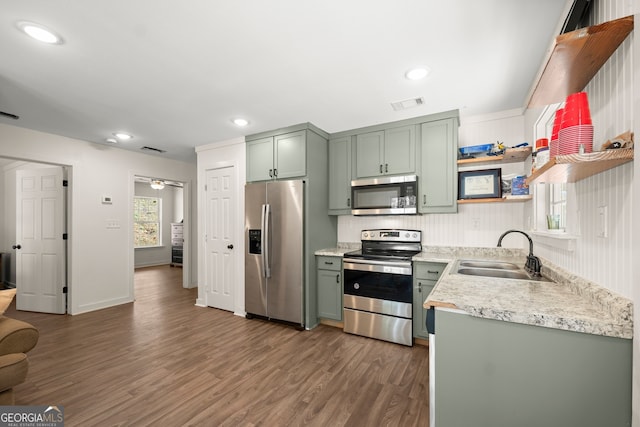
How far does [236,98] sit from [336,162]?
144 cm

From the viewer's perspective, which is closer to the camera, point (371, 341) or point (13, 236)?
point (371, 341)

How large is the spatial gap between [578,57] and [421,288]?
6.99 ft

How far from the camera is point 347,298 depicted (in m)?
3.09

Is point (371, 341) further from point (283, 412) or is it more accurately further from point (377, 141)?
point (377, 141)

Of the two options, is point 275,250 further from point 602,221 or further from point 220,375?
point 602,221

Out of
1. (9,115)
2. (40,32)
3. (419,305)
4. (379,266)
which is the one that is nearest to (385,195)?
(379,266)

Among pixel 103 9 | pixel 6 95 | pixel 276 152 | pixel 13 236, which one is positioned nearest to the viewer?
pixel 103 9

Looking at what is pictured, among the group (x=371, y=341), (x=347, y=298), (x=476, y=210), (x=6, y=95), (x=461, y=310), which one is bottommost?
(x=371, y=341)

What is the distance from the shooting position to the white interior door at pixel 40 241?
3.80 m

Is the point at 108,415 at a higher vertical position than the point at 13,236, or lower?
lower

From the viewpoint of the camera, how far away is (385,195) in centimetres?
318

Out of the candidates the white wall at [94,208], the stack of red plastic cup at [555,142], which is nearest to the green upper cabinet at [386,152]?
the stack of red plastic cup at [555,142]

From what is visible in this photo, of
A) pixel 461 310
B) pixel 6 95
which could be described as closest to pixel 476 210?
pixel 461 310

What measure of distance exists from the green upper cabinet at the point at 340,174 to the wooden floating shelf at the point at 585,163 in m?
2.26
